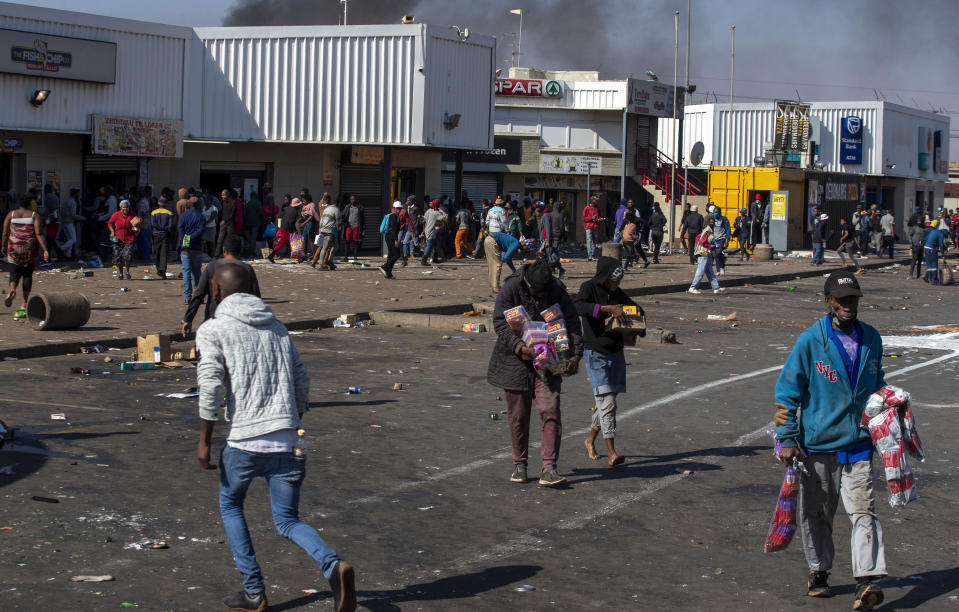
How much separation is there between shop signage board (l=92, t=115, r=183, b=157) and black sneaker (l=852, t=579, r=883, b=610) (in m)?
26.3

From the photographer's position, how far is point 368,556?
646 cm

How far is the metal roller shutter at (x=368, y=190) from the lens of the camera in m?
34.8

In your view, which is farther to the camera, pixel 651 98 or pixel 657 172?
pixel 657 172

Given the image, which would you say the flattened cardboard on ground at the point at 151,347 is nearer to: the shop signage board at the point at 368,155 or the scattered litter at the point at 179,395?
the scattered litter at the point at 179,395

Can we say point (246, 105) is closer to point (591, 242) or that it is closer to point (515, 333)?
point (591, 242)

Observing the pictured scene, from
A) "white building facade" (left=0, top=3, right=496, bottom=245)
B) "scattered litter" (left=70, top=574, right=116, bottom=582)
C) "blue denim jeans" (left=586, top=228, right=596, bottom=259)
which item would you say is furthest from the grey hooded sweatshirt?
"blue denim jeans" (left=586, top=228, right=596, bottom=259)

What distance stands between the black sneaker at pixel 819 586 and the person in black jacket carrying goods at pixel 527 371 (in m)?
2.44

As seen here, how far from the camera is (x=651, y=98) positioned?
4962cm

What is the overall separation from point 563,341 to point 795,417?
2.48 meters

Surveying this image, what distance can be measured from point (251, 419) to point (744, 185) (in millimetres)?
39392

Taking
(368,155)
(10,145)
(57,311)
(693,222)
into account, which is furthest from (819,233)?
(57,311)

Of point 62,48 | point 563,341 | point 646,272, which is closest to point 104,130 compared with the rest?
point 62,48

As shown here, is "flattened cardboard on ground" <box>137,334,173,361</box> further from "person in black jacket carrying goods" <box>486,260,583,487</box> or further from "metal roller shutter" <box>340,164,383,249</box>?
"metal roller shutter" <box>340,164,383,249</box>

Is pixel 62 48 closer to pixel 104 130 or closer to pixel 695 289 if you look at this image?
pixel 104 130
